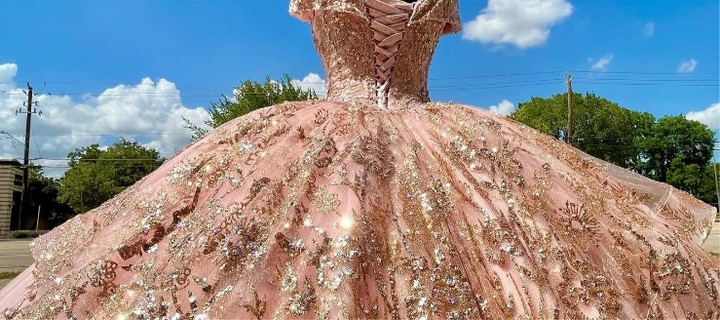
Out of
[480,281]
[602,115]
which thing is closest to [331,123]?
[480,281]

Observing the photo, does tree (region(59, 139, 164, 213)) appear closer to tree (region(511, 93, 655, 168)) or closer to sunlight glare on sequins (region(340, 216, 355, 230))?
tree (region(511, 93, 655, 168))

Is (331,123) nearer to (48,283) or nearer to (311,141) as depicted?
(311,141)

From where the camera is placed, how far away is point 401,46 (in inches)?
92.0

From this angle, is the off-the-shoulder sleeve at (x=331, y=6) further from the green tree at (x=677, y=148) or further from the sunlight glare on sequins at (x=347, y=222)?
the green tree at (x=677, y=148)

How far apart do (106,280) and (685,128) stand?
44.2 m

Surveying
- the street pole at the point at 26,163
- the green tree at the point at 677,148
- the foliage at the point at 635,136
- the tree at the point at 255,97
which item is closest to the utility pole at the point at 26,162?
the street pole at the point at 26,163

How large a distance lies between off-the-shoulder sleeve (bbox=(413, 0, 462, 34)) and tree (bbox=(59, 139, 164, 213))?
27606mm

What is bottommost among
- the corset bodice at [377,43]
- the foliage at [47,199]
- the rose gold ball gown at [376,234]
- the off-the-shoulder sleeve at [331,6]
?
the foliage at [47,199]

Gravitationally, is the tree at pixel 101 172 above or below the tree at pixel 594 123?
below

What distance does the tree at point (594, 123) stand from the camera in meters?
32.5

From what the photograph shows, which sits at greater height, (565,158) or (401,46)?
(401,46)

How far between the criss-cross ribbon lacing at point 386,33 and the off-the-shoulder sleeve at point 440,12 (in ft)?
0.14

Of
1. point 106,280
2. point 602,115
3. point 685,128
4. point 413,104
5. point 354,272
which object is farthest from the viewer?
point 685,128

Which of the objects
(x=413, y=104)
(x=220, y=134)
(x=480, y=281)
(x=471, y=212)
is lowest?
(x=480, y=281)
